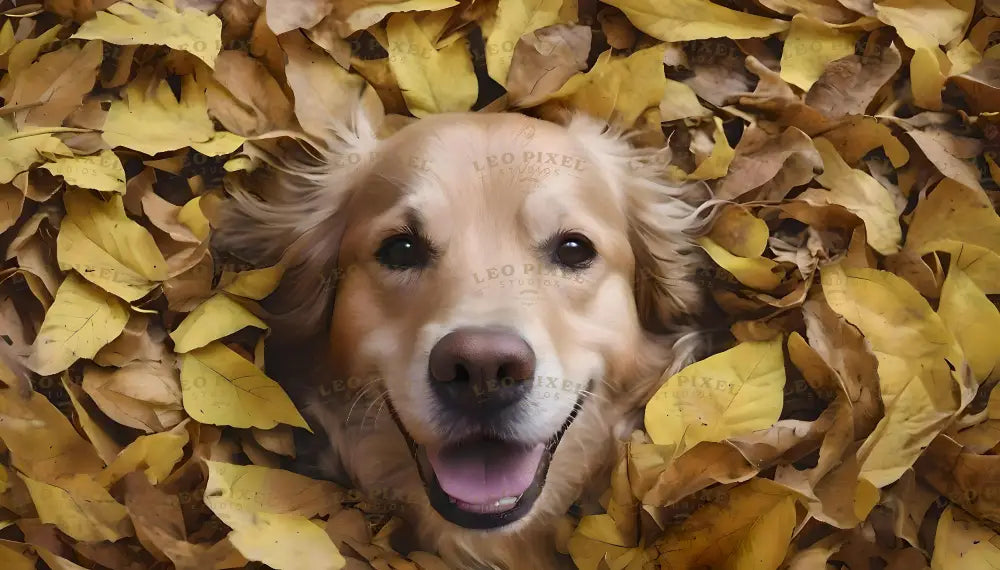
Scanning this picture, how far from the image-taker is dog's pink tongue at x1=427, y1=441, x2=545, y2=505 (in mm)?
778

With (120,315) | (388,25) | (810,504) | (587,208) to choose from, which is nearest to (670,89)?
(587,208)

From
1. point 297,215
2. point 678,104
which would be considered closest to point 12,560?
point 297,215

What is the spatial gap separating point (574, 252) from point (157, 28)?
1.44 feet

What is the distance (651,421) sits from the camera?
0.83 metres

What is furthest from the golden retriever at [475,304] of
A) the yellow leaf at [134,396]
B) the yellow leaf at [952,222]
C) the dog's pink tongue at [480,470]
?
the yellow leaf at [952,222]

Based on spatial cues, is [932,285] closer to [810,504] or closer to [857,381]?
[857,381]

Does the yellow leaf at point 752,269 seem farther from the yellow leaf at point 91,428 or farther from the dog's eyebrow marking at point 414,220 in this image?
the yellow leaf at point 91,428

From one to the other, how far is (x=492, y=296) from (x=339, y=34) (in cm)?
31

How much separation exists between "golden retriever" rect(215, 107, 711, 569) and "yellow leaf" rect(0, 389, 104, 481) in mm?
182

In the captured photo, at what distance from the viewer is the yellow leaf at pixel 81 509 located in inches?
30.0

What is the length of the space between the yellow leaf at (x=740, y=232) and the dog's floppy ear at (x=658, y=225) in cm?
2

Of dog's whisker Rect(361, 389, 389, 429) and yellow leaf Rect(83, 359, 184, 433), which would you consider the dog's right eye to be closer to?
dog's whisker Rect(361, 389, 389, 429)

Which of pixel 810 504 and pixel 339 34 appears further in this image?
pixel 339 34

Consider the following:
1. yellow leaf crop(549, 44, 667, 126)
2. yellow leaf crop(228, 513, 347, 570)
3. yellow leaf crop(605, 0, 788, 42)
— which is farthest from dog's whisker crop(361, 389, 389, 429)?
yellow leaf crop(605, 0, 788, 42)
